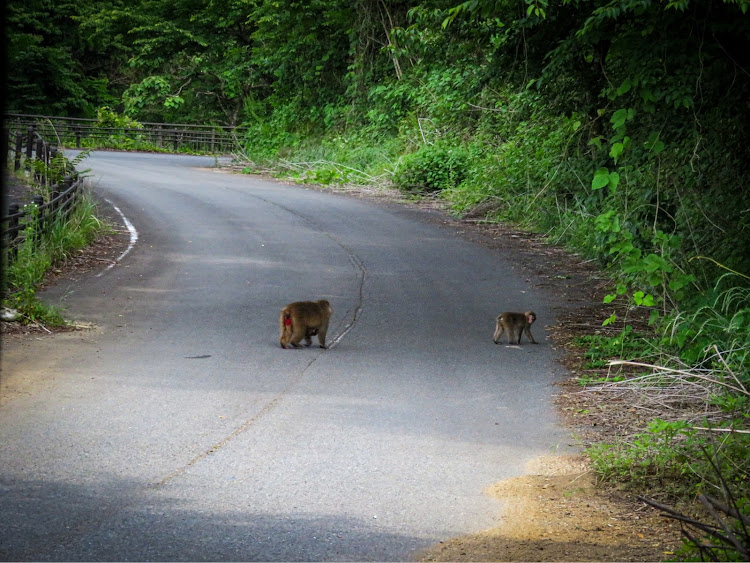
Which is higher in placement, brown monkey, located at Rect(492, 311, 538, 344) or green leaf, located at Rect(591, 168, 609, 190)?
green leaf, located at Rect(591, 168, 609, 190)

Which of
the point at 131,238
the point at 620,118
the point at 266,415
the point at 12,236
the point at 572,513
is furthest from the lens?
the point at 131,238

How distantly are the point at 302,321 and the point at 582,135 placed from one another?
11231 mm

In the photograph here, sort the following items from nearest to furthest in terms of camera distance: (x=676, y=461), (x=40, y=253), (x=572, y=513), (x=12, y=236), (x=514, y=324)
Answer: (x=572, y=513), (x=676, y=461), (x=514, y=324), (x=12, y=236), (x=40, y=253)

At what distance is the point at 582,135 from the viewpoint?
66.6 feet

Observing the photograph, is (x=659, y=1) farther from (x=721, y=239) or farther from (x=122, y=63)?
(x=122, y=63)

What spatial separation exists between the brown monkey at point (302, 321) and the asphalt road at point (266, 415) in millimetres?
211

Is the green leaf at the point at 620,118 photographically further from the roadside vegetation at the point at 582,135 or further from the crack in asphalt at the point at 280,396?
the crack in asphalt at the point at 280,396

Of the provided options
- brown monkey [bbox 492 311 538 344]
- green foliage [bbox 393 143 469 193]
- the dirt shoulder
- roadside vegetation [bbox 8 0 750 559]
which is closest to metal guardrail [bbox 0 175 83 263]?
the dirt shoulder

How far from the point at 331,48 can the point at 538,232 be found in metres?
22.1

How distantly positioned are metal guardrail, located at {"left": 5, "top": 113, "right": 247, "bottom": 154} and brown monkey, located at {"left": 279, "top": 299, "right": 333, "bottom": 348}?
1533 inches

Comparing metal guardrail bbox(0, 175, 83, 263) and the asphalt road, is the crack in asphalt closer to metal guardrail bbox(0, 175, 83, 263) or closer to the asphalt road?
the asphalt road

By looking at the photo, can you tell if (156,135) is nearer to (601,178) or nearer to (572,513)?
(601,178)

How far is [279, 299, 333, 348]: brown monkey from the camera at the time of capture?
36.0 feet

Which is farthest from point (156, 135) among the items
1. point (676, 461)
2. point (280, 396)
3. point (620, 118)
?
point (676, 461)
